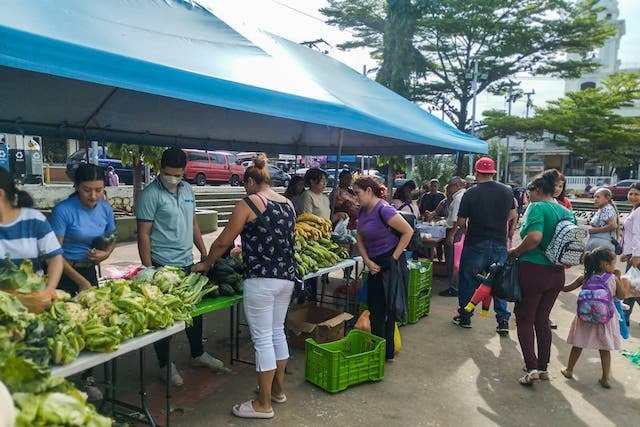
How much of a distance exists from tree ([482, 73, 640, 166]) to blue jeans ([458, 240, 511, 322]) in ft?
66.1

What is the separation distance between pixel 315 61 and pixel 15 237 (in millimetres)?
4126

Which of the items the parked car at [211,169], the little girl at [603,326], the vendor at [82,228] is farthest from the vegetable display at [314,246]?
the parked car at [211,169]

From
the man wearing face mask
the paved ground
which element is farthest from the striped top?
the paved ground

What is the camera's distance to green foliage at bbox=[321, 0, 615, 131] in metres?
21.1

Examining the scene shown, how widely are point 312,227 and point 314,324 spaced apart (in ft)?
3.13

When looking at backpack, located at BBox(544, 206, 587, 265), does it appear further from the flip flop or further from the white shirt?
the white shirt

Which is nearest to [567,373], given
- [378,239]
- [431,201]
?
[378,239]

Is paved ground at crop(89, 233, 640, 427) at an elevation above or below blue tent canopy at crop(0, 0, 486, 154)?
below

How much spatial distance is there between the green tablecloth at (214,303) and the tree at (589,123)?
2277 cm

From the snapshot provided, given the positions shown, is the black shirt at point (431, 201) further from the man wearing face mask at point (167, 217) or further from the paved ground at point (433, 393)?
the man wearing face mask at point (167, 217)

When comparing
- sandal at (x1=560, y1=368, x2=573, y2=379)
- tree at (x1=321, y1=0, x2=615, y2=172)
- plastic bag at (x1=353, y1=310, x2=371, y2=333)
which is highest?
tree at (x1=321, y1=0, x2=615, y2=172)

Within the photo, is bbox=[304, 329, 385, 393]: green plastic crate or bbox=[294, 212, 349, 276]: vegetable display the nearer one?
bbox=[304, 329, 385, 393]: green plastic crate

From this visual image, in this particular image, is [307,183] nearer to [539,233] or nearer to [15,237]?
[539,233]

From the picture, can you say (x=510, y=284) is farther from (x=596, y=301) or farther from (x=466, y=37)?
(x=466, y=37)
